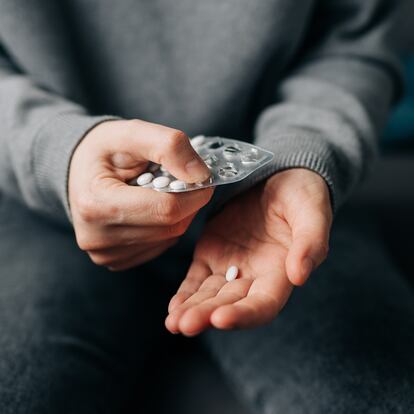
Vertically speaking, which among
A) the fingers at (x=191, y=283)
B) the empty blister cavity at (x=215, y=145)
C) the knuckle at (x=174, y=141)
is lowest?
the fingers at (x=191, y=283)

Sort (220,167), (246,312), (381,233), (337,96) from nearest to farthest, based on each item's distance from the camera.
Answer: (246,312) → (220,167) → (337,96) → (381,233)

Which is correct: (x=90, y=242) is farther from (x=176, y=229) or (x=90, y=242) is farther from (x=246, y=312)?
(x=246, y=312)

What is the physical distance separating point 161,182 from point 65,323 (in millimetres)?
235

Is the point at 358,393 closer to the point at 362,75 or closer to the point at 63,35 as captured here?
the point at 362,75

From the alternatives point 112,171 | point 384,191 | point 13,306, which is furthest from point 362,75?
point 13,306

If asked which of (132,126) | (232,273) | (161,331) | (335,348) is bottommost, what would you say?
(161,331)

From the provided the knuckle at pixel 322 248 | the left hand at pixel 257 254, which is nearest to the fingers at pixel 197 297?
the left hand at pixel 257 254

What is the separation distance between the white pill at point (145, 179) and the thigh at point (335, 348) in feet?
0.79

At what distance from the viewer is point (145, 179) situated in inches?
18.2

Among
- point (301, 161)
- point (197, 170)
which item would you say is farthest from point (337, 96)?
point (197, 170)

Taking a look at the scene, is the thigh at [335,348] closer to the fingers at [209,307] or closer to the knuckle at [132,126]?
the fingers at [209,307]

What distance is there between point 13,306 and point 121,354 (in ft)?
0.46

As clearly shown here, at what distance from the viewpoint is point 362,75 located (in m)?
0.68

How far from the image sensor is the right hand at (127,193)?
0.42 meters
